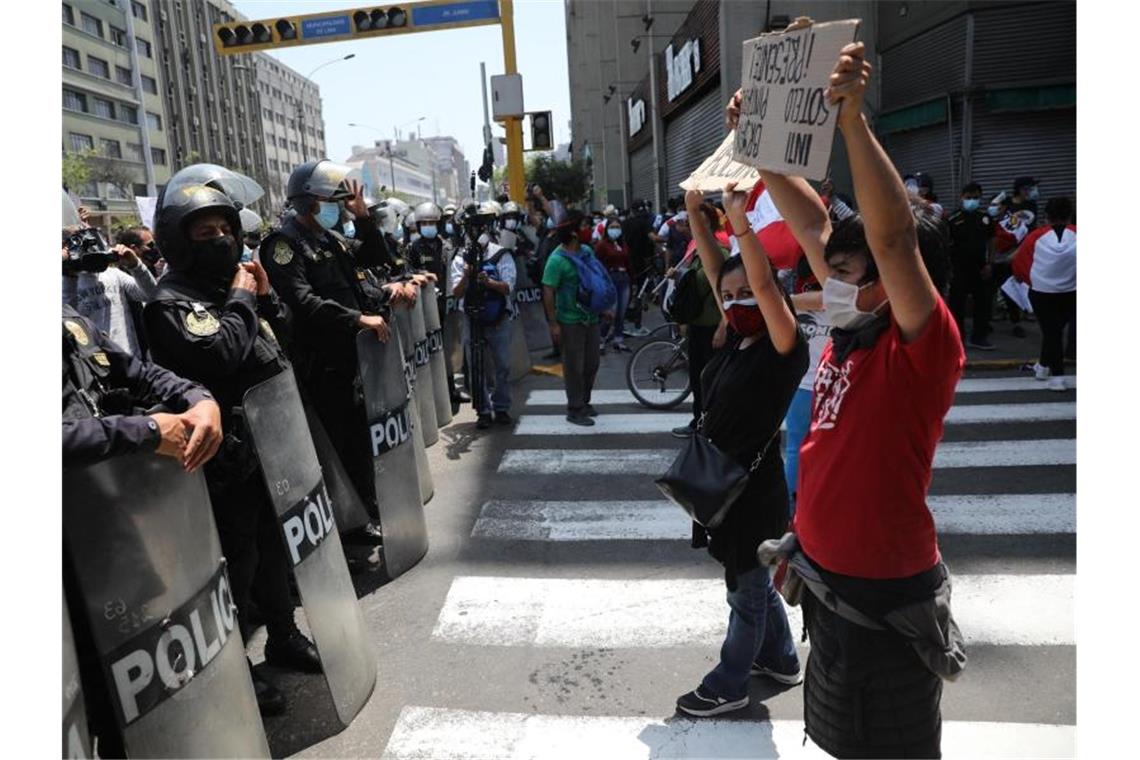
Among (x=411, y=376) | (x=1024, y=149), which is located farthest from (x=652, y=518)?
(x=1024, y=149)

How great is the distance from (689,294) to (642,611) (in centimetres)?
295

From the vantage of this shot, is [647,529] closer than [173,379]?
No

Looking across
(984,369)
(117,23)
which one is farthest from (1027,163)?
(117,23)

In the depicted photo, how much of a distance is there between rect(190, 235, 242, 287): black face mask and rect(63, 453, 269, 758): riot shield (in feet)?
4.56

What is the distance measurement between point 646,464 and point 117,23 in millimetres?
75607

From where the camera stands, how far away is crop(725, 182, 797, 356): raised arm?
2850 mm

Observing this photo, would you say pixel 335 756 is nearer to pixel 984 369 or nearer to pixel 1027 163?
pixel 984 369

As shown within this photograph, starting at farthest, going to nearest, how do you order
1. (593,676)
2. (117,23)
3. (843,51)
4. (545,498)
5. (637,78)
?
1. (117,23)
2. (637,78)
3. (545,498)
4. (593,676)
5. (843,51)

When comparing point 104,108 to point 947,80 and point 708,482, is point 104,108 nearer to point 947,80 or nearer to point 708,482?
point 947,80

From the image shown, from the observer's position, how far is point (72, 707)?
6.30 feet

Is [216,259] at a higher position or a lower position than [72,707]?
higher

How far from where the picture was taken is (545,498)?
620 centimetres

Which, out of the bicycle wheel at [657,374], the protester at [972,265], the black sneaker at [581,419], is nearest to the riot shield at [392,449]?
the black sneaker at [581,419]

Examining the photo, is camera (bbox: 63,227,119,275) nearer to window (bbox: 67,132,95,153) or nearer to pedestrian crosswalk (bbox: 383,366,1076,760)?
pedestrian crosswalk (bbox: 383,366,1076,760)
